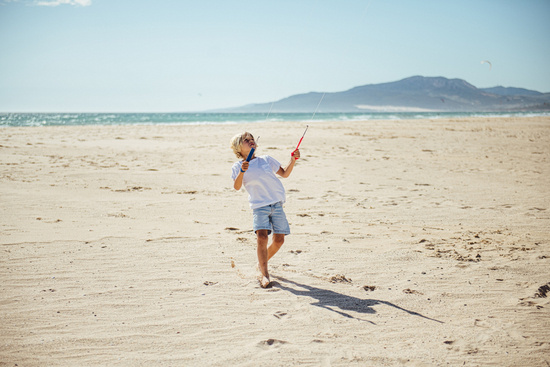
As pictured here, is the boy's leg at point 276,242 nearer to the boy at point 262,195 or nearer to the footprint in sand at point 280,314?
the boy at point 262,195

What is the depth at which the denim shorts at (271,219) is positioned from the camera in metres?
3.76

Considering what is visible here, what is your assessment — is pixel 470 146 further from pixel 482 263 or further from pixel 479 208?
pixel 482 263

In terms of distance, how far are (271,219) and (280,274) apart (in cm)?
60

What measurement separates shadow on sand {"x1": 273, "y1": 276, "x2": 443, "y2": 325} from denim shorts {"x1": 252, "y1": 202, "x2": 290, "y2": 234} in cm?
52

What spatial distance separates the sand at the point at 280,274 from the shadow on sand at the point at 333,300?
2 cm

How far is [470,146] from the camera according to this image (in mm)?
13703

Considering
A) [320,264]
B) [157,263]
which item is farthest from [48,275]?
[320,264]

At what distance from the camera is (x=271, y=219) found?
3.83m

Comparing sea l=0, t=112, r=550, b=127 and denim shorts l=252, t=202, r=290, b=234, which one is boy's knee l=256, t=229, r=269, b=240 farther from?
sea l=0, t=112, r=550, b=127

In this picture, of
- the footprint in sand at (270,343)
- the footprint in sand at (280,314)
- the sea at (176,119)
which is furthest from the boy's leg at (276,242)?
the sea at (176,119)

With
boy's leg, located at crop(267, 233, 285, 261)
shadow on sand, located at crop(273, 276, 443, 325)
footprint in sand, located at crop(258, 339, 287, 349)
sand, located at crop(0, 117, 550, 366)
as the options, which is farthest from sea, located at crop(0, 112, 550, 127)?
footprint in sand, located at crop(258, 339, 287, 349)

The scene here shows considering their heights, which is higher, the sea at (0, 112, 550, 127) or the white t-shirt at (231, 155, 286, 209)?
the sea at (0, 112, 550, 127)

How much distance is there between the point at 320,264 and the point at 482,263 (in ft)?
5.62

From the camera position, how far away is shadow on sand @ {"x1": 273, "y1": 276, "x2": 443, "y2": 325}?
326 cm
